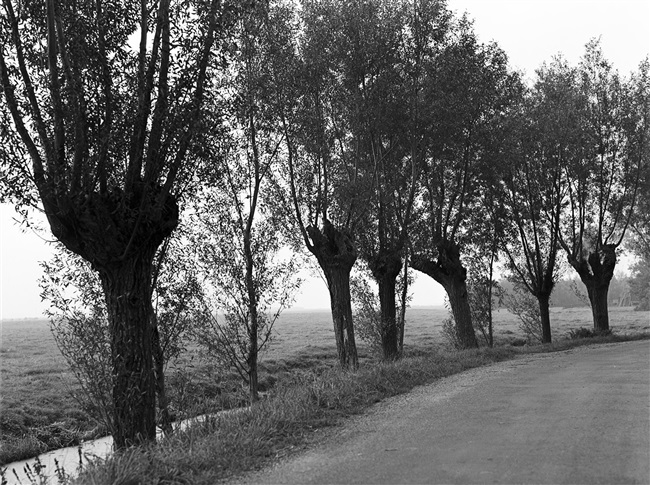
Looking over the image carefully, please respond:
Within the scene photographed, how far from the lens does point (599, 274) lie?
36.5 metres

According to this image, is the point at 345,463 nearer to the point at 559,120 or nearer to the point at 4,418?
the point at 4,418

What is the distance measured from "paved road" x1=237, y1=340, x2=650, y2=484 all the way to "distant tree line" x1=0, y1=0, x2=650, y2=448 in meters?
4.87

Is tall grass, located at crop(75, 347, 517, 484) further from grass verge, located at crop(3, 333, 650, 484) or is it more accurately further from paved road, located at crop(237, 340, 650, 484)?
paved road, located at crop(237, 340, 650, 484)

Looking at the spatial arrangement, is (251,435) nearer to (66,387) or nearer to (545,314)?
(66,387)

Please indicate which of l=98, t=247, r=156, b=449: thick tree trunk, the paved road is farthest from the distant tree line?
the paved road

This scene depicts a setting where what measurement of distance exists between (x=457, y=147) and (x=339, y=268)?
854 centimetres

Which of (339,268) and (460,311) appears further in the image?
(460,311)

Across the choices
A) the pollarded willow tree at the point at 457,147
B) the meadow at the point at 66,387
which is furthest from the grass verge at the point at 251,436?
the pollarded willow tree at the point at 457,147

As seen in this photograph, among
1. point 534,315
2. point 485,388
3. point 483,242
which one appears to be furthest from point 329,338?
point 485,388

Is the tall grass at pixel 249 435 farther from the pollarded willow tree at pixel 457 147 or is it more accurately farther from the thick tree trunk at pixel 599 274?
the thick tree trunk at pixel 599 274

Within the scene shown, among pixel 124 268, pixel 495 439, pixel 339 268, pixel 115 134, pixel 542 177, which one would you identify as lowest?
pixel 495 439

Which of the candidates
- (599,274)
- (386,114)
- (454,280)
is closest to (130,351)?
(386,114)

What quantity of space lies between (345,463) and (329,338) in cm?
4741

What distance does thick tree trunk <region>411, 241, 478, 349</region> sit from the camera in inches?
1107
